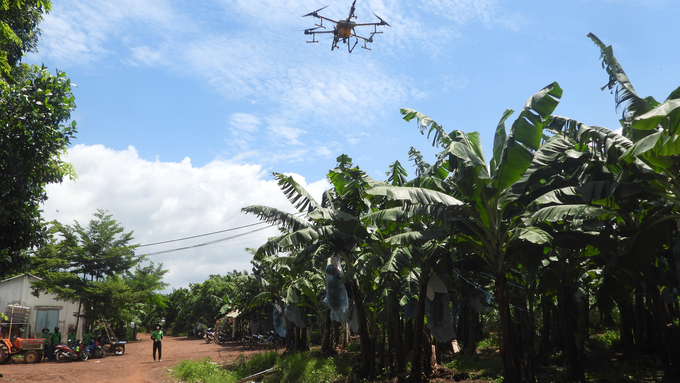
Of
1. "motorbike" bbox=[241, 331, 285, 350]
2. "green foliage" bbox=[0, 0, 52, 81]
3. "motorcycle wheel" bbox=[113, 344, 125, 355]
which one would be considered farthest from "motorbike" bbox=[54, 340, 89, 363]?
"green foliage" bbox=[0, 0, 52, 81]

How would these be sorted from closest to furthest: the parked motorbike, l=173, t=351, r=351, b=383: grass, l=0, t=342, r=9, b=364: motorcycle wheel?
l=173, t=351, r=351, b=383: grass
l=0, t=342, r=9, b=364: motorcycle wheel
the parked motorbike

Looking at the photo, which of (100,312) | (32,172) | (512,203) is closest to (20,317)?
(100,312)

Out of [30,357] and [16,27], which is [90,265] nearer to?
[30,357]

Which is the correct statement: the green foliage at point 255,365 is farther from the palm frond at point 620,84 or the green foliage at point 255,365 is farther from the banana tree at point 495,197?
the palm frond at point 620,84

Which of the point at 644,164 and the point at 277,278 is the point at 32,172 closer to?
the point at 644,164

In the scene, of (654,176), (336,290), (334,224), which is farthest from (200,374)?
(654,176)

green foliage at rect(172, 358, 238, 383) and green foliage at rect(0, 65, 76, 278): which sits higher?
green foliage at rect(0, 65, 76, 278)

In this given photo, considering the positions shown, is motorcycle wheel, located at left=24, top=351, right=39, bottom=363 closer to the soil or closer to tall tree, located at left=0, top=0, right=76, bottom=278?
the soil
